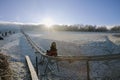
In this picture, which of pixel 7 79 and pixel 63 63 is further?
pixel 63 63

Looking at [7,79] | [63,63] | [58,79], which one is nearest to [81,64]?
[63,63]

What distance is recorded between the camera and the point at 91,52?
22.5m

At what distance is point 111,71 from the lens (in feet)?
46.1

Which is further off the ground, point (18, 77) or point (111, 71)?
point (18, 77)

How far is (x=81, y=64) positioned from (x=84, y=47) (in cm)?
919

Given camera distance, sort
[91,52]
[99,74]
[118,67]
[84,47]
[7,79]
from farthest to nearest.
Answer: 1. [84,47]
2. [91,52]
3. [118,67]
4. [99,74]
5. [7,79]

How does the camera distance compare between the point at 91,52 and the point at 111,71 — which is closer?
the point at 111,71

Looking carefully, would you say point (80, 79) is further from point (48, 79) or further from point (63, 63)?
point (63, 63)

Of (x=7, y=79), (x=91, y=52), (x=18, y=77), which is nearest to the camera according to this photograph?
(x=7, y=79)

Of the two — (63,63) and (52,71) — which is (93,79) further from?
(63,63)

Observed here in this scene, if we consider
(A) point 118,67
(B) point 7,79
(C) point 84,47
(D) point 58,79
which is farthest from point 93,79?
(C) point 84,47

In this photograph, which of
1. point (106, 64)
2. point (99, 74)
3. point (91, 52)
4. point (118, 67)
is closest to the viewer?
point (99, 74)

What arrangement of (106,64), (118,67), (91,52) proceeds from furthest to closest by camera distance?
(91,52) < (106,64) < (118,67)

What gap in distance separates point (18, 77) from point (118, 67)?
8644 millimetres
